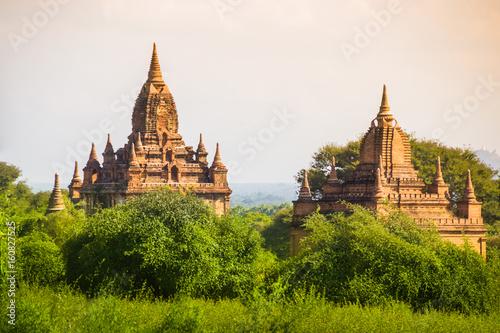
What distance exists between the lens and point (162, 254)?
40.8m

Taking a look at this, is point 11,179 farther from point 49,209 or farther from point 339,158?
point 49,209

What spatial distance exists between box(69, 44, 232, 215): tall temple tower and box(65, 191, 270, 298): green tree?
53.1 ft

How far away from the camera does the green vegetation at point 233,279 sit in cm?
3538

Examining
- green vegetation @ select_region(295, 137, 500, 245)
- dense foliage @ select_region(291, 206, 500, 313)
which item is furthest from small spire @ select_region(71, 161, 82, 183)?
dense foliage @ select_region(291, 206, 500, 313)

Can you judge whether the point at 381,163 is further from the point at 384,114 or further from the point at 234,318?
the point at 234,318

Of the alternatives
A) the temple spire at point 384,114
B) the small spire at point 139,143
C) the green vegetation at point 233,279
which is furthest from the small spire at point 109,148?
the green vegetation at point 233,279

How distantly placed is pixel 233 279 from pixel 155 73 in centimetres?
2754

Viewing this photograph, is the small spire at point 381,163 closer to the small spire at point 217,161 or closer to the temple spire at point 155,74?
the small spire at point 217,161

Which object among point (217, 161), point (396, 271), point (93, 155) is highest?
point (93, 155)

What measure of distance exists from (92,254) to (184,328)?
29.0ft

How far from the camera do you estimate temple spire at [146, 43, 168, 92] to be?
65.8 metres

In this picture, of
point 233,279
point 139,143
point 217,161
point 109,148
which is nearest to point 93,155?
point 109,148

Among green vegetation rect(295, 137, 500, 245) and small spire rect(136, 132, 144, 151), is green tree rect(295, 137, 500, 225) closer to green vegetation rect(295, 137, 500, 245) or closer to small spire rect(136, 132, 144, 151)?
green vegetation rect(295, 137, 500, 245)

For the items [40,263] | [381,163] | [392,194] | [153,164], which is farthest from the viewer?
[153,164]
